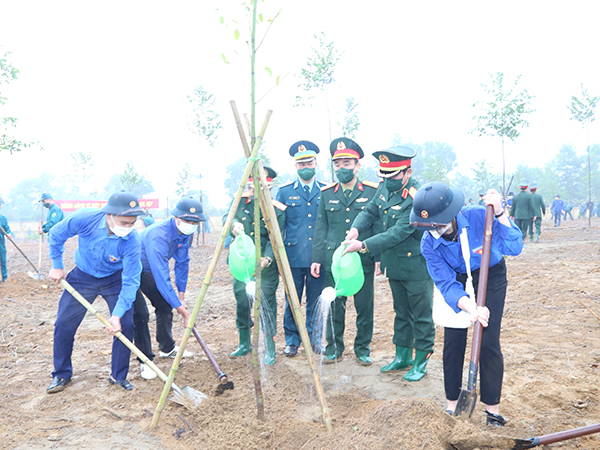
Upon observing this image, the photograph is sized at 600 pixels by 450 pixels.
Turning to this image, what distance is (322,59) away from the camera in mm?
14695

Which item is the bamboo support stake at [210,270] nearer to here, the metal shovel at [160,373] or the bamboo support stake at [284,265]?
the bamboo support stake at [284,265]

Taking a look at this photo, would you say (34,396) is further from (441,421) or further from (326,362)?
(441,421)

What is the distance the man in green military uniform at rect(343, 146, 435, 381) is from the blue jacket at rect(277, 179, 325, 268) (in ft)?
3.07

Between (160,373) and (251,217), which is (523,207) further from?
(160,373)

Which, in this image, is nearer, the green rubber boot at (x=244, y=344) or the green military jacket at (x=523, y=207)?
the green rubber boot at (x=244, y=344)

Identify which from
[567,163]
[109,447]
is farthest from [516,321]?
[567,163]

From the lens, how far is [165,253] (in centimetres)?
413

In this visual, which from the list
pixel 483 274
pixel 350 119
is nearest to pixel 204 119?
pixel 350 119

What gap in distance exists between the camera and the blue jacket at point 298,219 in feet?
16.0

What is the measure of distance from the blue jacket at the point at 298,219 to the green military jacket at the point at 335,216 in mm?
228

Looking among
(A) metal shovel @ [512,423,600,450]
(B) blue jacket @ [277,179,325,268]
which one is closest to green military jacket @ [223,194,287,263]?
(B) blue jacket @ [277,179,325,268]

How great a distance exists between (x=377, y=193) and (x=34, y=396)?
12.0ft

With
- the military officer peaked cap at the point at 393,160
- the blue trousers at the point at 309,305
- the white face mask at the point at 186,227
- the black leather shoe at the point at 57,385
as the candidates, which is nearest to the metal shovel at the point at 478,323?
the military officer peaked cap at the point at 393,160

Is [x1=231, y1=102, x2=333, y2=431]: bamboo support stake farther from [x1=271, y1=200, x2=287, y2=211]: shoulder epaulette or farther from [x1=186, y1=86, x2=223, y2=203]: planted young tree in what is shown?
[x1=186, y1=86, x2=223, y2=203]: planted young tree
